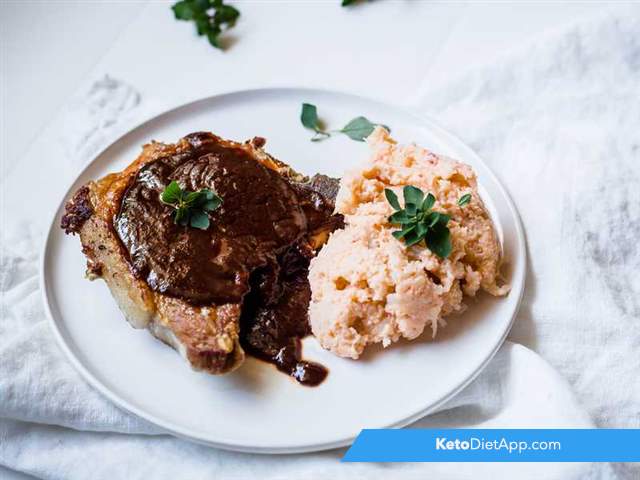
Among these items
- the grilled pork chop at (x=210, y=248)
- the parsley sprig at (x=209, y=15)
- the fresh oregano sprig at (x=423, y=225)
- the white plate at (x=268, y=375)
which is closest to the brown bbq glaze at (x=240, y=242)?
the grilled pork chop at (x=210, y=248)

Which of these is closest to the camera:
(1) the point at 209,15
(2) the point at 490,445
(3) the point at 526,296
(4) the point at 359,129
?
(2) the point at 490,445

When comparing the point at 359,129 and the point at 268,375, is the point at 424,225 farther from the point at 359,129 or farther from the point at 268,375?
the point at 359,129

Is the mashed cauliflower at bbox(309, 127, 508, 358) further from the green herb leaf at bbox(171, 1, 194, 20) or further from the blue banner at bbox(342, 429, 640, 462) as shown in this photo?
the green herb leaf at bbox(171, 1, 194, 20)

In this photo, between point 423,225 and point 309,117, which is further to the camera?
point 309,117

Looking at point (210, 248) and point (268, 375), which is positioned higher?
point (210, 248)

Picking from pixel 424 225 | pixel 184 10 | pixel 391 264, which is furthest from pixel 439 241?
pixel 184 10

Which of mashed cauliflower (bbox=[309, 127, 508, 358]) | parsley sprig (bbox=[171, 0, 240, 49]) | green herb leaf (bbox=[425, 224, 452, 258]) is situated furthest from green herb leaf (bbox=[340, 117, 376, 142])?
parsley sprig (bbox=[171, 0, 240, 49])

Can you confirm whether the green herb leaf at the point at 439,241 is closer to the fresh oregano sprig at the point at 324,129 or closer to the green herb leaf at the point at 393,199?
the green herb leaf at the point at 393,199
